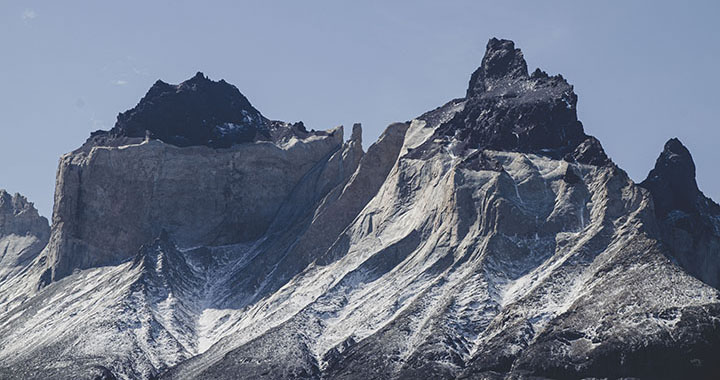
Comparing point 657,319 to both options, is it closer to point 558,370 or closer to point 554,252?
point 558,370

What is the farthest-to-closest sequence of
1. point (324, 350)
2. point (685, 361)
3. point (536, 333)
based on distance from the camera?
point (324, 350)
point (536, 333)
point (685, 361)

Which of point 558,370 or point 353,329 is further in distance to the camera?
point 353,329

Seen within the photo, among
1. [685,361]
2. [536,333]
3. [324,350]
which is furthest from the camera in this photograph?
[324,350]

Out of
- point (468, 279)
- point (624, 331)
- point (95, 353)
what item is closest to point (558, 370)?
point (624, 331)

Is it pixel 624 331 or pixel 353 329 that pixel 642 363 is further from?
pixel 353 329

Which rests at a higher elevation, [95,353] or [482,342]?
[95,353]

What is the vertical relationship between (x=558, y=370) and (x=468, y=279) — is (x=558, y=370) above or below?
below

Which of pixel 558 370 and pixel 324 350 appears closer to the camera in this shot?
pixel 558 370
